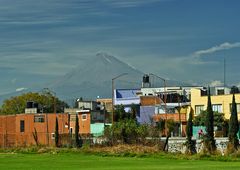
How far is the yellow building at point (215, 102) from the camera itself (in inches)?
4491

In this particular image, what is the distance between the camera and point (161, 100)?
141 meters

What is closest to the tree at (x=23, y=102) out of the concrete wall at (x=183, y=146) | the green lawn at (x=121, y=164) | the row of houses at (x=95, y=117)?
the row of houses at (x=95, y=117)

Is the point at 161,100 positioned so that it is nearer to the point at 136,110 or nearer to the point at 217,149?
the point at 136,110

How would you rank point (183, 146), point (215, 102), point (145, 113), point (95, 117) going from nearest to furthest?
point (183, 146), point (215, 102), point (95, 117), point (145, 113)

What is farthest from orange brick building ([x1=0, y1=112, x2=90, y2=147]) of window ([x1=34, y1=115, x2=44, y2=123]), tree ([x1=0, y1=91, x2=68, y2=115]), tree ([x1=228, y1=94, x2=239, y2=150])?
tree ([x1=228, y1=94, x2=239, y2=150])

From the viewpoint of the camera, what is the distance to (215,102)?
117 metres

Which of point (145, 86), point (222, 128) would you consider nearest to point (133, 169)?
point (222, 128)

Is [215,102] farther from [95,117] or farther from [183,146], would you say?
[183,146]

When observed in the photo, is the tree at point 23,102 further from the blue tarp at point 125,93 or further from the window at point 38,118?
the window at point 38,118

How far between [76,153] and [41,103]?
85702mm

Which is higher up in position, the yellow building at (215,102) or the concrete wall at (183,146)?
the yellow building at (215,102)

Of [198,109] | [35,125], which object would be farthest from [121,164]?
[35,125]

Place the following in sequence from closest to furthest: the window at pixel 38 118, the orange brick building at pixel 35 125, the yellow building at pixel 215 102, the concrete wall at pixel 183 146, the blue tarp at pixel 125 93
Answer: the concrete wall at pixel 183 146, the yellow building at pixel 215 102, the orange brick building at pixel 35 125, the window at pixel 38 118, the blue tarp at pixel 125 93

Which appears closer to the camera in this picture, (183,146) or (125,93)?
(183,146)
